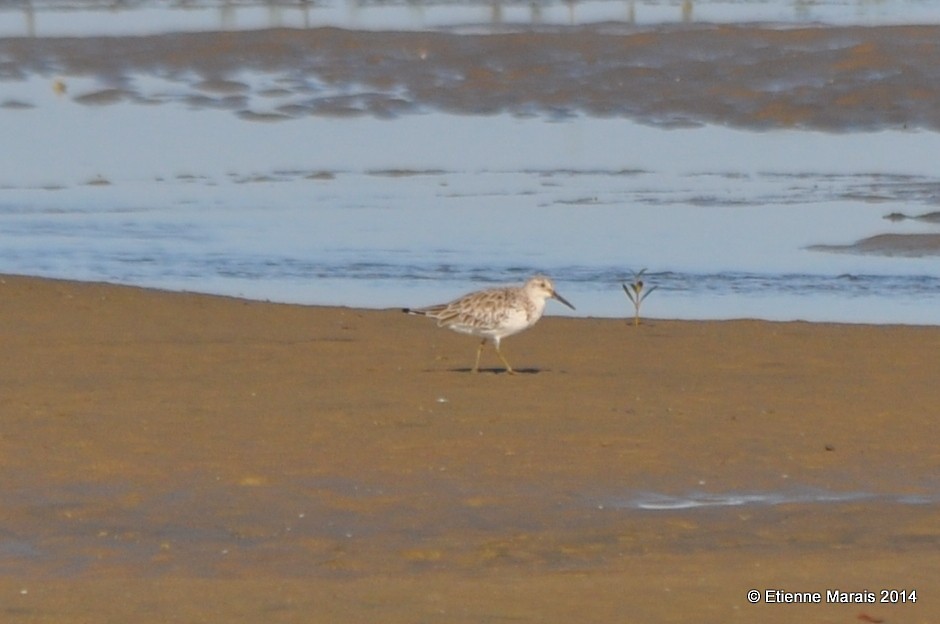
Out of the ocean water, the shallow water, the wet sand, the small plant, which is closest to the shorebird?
the wet sand

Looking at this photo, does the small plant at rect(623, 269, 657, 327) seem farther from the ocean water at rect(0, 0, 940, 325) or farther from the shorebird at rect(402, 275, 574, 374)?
the shorebird at rect(402, 275, 574, 374)

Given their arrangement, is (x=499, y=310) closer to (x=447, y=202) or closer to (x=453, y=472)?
(x=453, y=472)

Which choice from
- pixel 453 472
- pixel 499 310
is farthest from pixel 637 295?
pixel 453 472

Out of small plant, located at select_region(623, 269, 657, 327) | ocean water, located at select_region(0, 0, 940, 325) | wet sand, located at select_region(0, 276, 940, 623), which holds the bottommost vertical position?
ocean water, located at select_region(0, 0, 940, 325)

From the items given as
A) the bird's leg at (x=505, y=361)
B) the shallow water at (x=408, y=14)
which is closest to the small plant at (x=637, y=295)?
the bird's leg at (x=505, y=361)

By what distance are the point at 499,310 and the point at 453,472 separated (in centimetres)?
246

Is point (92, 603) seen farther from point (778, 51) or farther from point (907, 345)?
point (778, 51)

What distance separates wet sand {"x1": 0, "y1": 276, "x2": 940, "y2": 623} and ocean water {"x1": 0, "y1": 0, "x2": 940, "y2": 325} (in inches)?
100

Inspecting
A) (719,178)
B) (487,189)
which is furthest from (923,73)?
(487,189)

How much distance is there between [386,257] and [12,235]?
133 inches

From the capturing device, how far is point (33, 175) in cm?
2055

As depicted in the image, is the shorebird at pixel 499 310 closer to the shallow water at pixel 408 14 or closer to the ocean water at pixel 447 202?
the ocean water at pixel 447 202

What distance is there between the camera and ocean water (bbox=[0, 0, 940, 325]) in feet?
48.8

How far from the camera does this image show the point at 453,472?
327 inches
